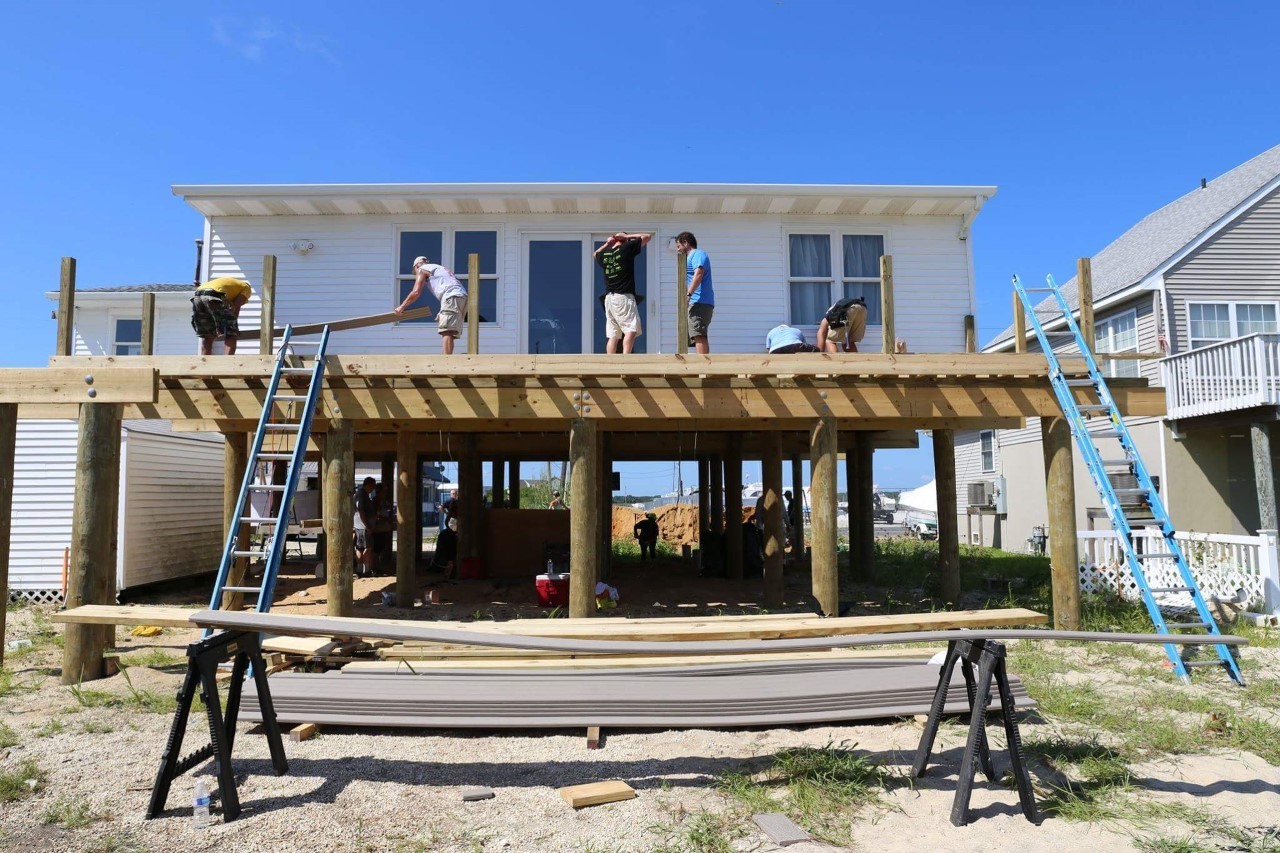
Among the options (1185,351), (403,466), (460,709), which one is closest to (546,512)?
(403,466)

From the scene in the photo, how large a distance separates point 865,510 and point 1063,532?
21.6ft

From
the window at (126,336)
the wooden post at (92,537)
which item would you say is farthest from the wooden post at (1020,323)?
the window at (126,336)

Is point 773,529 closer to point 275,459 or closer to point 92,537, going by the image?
point 275,459

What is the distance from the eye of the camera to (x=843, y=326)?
10141mm

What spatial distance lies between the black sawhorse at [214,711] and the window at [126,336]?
15.9 m

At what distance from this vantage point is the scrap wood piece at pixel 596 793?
14.1 feet

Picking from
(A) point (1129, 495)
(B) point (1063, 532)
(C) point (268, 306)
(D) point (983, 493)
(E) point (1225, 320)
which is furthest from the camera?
(D) point (983, 493)

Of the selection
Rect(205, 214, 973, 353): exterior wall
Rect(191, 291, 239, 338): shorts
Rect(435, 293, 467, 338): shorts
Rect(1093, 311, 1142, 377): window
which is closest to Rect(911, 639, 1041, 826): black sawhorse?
Rect(435, 293, 467, 338): shorts

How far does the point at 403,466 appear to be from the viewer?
37.1 feet

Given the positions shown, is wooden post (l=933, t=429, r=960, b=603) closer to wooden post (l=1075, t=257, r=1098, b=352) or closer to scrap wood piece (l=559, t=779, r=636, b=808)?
wooden post (l=1075, t=257, r=1098, b=352)

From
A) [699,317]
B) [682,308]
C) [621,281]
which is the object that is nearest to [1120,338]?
[699,317]

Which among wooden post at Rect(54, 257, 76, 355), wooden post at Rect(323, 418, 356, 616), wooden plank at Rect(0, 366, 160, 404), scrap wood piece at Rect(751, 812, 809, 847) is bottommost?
scrap wood piece at Rect(751, 812, 809, 847)

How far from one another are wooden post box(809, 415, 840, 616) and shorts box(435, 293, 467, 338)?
4200 millimetres

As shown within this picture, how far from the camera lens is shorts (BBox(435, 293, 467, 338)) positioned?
29.4ft
